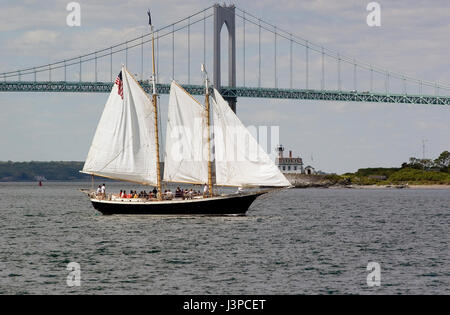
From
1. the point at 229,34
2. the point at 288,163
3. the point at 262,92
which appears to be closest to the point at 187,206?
the point at 262,92

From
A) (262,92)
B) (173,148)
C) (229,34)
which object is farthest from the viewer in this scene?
(229,34)

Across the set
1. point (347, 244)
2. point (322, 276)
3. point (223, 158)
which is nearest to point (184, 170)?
point (223, 158)

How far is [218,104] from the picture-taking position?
42156 mm

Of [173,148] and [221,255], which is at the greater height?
[173,148]

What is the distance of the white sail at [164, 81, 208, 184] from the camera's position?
137 feet

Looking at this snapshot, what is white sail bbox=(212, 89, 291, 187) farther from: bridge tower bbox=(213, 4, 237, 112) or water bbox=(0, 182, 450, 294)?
bridge tower bbox=(213, 4, 237, 112)

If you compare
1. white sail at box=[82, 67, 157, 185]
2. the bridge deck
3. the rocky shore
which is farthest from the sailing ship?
the rocky shore

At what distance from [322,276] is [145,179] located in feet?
69.4

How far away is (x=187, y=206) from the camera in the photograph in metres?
42.5

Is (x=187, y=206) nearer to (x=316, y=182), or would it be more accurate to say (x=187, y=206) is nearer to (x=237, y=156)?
(x=237, y=156)

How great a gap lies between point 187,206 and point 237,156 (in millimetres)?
4015

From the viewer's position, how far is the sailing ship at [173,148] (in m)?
41.8

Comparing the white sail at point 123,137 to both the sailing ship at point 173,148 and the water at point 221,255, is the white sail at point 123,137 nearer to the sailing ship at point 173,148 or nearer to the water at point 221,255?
the sailing ship at point 173,148
